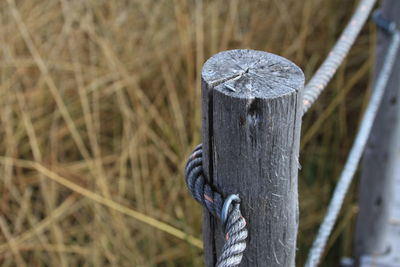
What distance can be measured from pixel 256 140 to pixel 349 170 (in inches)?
26.3

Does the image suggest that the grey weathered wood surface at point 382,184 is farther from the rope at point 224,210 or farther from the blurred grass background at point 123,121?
the rope at point 224,210

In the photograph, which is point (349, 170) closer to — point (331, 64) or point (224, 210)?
point (331, 64)

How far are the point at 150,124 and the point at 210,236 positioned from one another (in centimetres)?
159

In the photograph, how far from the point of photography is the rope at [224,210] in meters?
0.78

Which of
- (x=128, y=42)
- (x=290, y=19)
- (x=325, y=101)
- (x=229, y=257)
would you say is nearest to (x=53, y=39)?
(x=128, y=42)

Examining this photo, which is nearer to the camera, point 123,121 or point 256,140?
point 256,140

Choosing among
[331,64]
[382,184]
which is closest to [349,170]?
[331,64]

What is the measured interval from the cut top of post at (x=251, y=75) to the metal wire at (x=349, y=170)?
465 millimetres

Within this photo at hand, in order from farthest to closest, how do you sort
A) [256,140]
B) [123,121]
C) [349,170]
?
[123,121] → [349,170] → [256,140]

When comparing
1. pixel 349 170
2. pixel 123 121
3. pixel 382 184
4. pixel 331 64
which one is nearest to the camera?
pixel 331 64

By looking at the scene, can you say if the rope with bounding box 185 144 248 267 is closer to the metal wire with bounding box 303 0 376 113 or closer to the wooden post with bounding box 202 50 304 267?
the wooden post with bounding box 202 50 304 267

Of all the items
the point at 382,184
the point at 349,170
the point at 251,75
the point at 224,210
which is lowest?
the point at 382,184

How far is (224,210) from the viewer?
0.81 m

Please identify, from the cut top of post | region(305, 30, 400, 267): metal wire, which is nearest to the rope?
the cut top of post
